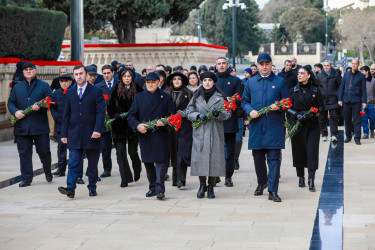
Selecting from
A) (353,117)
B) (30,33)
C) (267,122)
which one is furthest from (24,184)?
(30,33)

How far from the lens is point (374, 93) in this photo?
17938 mm

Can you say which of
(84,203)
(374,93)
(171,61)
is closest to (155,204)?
(84,203)

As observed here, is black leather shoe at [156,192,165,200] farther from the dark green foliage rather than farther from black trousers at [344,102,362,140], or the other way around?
the dark green foliage

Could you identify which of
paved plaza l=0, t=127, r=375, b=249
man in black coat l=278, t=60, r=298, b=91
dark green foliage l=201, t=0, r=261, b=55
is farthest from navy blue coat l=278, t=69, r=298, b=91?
dark green foliage l=201, t=0, r=261, b=55

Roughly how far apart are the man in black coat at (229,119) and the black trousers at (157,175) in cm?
121

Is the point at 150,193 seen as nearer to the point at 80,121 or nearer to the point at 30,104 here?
the point at 80,121

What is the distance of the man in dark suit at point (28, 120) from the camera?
10773 mm

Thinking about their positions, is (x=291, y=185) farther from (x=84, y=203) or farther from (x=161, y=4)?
(x=161, y=4)

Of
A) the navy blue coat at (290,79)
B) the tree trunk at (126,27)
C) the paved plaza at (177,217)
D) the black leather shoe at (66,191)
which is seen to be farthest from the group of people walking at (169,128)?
the tree trunk at (126,27)

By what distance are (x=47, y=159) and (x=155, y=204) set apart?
260 centimetres

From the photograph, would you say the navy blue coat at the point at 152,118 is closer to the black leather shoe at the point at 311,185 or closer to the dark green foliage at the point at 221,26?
the black leather shoe at the point at 311,185

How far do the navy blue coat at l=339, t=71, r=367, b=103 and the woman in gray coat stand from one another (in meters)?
7.63

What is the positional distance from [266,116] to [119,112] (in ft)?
7.84

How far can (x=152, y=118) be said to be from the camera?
9.70 meters
